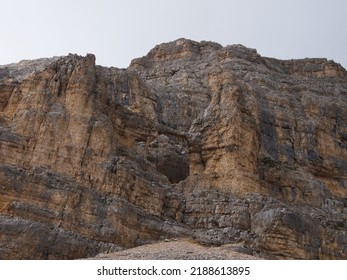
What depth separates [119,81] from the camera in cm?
5056

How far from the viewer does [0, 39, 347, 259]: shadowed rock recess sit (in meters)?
30.5

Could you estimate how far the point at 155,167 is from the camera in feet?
133

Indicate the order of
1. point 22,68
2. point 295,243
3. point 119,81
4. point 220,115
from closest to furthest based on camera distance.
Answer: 1. point 295,243
2. point 220,115
3. point 22,68
4. point 119,81

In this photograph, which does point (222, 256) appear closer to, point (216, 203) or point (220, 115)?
point (216, 203)

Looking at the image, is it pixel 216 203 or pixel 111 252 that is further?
pixel 216 203

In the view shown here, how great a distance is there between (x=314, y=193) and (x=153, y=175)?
15.4m

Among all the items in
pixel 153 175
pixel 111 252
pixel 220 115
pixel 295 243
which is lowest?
pixel 111 252

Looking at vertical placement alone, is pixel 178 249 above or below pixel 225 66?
below

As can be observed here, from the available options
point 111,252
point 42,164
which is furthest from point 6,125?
point 111,252

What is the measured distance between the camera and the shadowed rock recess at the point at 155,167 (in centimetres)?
3047

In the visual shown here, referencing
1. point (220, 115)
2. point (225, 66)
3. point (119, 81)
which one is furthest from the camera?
point (225, 66)

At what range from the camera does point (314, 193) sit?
43.3m

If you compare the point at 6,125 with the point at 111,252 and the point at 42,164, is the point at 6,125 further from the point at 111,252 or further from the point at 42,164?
the point at 111,252

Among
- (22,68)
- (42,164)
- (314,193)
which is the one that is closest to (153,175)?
(42,164)
